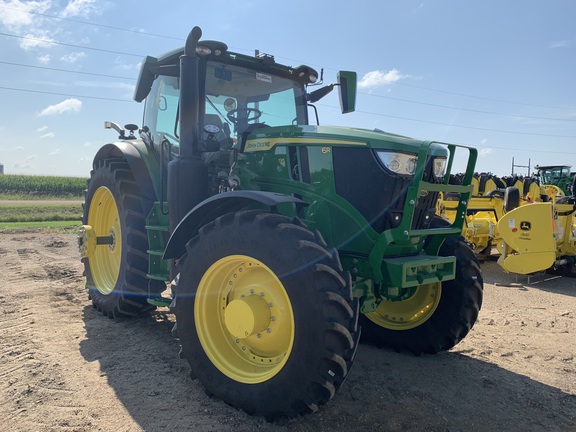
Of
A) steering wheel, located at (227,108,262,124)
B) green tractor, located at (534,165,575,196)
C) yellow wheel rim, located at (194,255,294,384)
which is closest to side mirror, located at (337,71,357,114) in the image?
steering wheel, located at (227,108,262,124)

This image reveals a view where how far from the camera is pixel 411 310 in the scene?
440 cm

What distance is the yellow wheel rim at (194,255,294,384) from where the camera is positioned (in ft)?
10.2

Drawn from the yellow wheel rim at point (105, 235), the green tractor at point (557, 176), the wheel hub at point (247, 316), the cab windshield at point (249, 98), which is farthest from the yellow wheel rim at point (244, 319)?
the green tractor at point (557, 176)

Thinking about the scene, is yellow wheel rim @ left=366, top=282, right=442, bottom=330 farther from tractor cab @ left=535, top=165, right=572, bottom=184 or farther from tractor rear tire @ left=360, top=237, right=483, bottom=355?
tractor cab @ left=535, top=165, right=572, bottom=184

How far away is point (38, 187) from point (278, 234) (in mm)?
37023

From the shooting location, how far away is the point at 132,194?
4949 millimetres

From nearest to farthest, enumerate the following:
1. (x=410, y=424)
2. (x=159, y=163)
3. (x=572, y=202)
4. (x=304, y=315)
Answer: (x=304, y=315) < (x=410, y=424) < (x=159, y=163) < (x=572, y=202)

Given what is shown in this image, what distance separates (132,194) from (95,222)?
122 cm

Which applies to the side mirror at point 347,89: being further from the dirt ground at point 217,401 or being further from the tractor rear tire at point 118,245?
the dirt ground at point 217,401

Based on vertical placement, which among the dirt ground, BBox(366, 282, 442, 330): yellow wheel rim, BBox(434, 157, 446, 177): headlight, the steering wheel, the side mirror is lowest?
the dirt ground

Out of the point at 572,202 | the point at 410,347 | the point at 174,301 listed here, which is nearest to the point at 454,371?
the point at 410,347

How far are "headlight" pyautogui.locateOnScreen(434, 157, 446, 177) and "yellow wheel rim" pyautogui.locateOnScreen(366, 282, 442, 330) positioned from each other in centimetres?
107

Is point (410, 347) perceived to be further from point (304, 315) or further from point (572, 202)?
point (572, 202)

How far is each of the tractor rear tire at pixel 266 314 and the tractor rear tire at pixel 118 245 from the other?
1418mm
